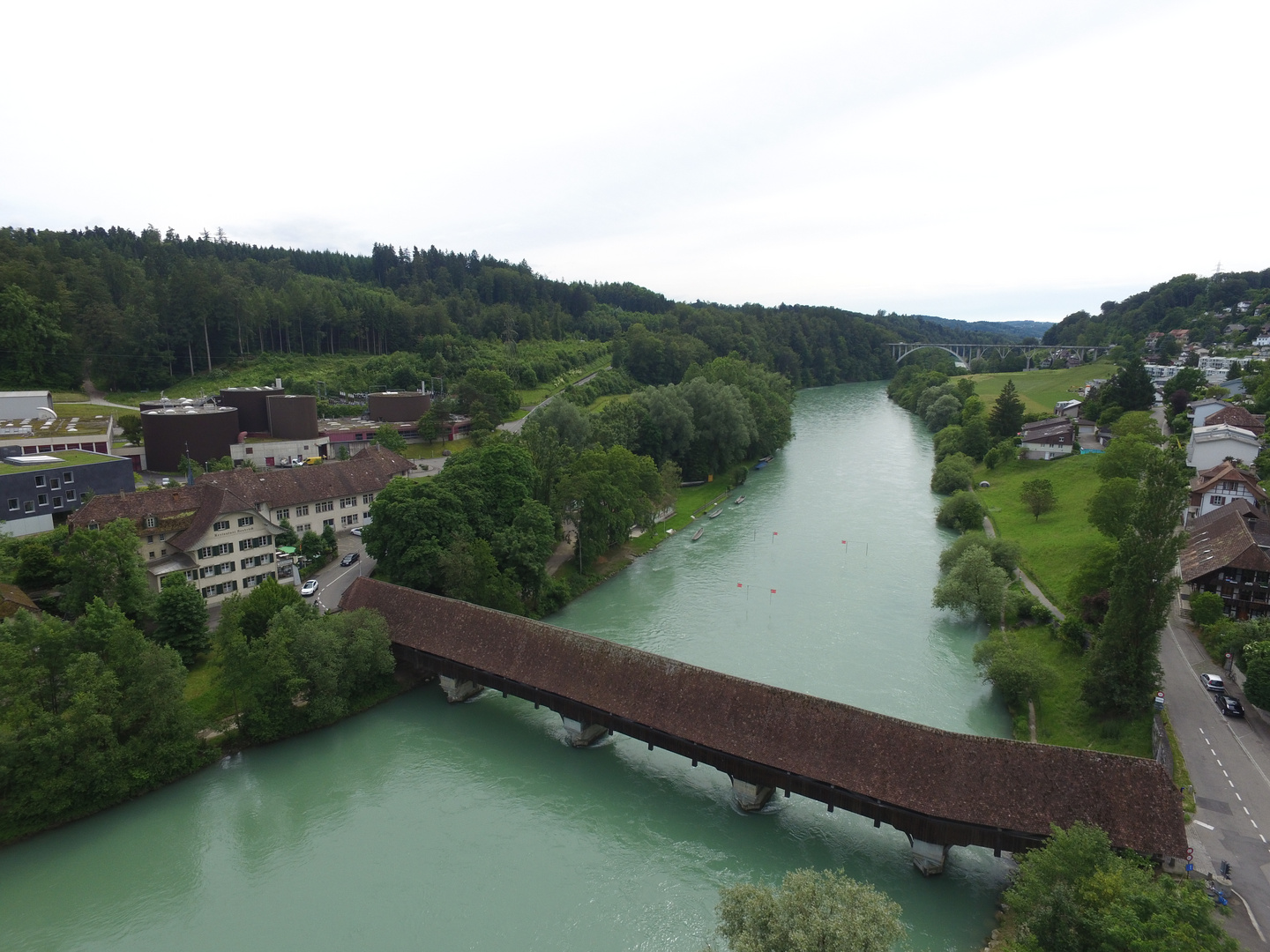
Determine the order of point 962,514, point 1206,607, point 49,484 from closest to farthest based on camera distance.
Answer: point 1206,607 → point 49,484 → point 962,514

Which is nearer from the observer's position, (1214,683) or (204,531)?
(1214,683)

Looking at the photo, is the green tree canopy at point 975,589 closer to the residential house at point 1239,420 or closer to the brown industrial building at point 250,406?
the residential house at point 1239,420

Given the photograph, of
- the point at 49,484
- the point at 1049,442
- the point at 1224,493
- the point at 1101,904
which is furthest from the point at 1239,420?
the point at 49,484

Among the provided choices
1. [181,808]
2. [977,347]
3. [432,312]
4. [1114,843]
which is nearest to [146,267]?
[432,312]

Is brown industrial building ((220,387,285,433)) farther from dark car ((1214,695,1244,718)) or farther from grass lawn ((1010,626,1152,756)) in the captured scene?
dark car ((1214,695,1244,718))

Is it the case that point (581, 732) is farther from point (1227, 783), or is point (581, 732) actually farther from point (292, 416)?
point (292, 416)
